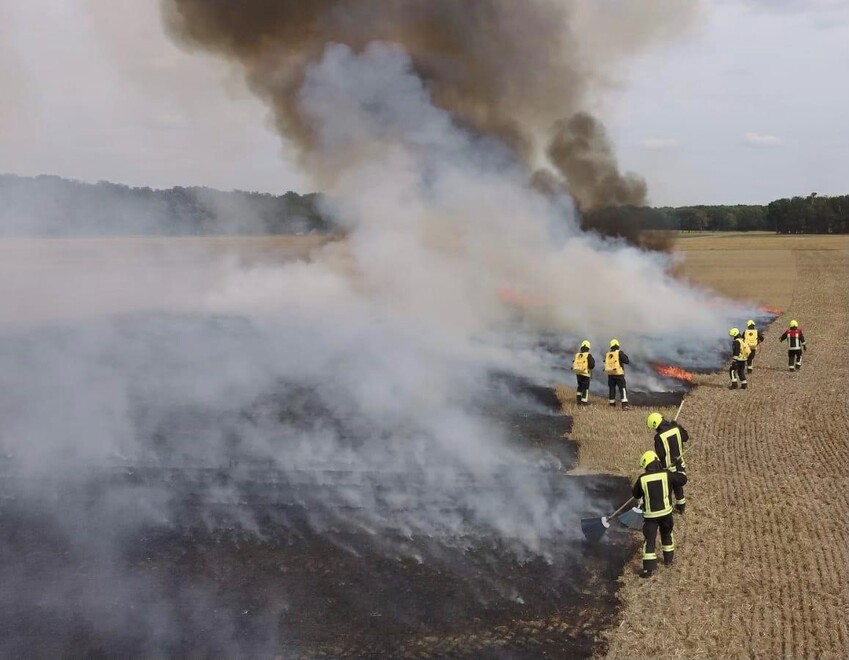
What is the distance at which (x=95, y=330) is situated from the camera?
26922mm

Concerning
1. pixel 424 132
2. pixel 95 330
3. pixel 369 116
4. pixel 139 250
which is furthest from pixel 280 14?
pixel 139 250

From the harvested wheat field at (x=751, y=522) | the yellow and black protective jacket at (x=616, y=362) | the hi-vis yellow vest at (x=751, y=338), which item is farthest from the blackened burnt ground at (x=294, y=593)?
the hi-vis yellow vest at (x=751, y=338)

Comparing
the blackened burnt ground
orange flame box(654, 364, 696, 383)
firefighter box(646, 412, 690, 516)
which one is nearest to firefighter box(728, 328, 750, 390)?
orange flame box(654, 364, 696, 383)

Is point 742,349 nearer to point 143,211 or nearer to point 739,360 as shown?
point 739,360

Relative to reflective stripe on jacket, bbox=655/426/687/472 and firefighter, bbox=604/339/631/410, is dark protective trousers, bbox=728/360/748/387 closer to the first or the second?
firefighter, bbox=604/339/631/410

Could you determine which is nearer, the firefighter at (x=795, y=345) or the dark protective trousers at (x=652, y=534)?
the dark protective trousers at (x=652, y=534)

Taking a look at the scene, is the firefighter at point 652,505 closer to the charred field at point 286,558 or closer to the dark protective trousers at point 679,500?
the charred field at point 286,558

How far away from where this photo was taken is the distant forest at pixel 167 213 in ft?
82.0

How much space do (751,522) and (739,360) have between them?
9493mm

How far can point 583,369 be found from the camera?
56.3 feet

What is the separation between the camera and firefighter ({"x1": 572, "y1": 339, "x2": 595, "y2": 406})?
17156 millimetres

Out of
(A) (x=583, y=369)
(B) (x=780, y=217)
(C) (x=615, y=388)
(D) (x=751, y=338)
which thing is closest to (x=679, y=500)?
(A) (x=583, y=369)

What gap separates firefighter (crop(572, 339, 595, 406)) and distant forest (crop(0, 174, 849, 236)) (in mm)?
13048

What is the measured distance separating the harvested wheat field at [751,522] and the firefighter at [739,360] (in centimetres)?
35
